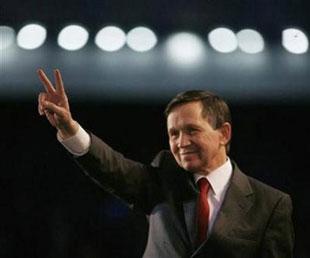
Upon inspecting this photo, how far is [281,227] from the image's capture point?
1.22 metres

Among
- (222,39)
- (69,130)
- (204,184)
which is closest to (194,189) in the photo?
(204,184)

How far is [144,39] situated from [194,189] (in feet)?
6.68

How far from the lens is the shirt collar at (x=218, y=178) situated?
4.10 feet

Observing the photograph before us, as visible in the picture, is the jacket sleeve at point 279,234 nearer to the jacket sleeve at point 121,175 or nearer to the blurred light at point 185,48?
the jacket sleeve at point 121,175

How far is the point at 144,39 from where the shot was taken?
3.19m

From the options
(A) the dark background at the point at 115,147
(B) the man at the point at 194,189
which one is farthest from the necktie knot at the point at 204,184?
(A) the dark background at the point at 115,147

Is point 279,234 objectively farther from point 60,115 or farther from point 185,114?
point 60,115

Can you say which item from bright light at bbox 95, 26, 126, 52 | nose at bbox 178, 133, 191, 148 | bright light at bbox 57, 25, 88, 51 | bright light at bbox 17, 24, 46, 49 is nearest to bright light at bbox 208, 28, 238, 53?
bright light at bbox 95, 26, 126, 52

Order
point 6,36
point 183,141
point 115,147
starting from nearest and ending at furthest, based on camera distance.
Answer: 1. point 183,141
2. point 6,36
3. point 115,147

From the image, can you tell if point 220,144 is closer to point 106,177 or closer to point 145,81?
point 106,177

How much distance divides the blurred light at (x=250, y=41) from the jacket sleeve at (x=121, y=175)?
199 cm

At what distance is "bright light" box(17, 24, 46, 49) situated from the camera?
310 cm

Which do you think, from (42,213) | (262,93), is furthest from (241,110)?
(42,213)

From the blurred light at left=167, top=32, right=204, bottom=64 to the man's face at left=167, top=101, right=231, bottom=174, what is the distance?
6.43 ft
